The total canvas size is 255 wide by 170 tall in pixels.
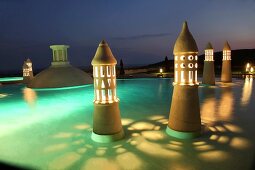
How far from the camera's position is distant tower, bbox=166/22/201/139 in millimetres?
6656

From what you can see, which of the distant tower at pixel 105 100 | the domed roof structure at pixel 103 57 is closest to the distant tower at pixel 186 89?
the distant tower at pixel 105 100

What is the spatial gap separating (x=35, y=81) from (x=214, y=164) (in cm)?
2038

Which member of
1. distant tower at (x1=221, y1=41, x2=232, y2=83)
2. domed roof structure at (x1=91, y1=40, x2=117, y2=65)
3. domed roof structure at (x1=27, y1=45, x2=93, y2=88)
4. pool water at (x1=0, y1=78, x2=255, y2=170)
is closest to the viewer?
pool water at (x1=0, y1=78, x2=255, y2=170)

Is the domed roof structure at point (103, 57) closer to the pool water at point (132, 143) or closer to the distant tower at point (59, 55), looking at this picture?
the pool water at point (132, 143)

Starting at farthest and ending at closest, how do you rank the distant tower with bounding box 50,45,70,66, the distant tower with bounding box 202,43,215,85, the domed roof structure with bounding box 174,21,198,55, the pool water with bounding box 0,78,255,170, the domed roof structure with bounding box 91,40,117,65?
the distant tower with bounding box 50,45,70,66
the distant tower with bounding box 202,43,215,85
the domed roof structure with bounding box 174,21,198,55
the domed roof structure with bounding box 91,40,117,65
the pool water with bounding box 0,78,255,170

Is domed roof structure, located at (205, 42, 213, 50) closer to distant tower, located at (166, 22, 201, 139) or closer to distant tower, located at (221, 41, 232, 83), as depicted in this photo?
distant tower, located at (221, 41, 232, 83)

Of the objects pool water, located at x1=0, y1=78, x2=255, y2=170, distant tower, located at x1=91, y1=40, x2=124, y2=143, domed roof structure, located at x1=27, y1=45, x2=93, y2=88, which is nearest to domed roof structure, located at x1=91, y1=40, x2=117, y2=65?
distant tower, located at x1=91, y1=40, x2=124, y2=143

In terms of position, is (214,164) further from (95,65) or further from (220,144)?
(95,65)

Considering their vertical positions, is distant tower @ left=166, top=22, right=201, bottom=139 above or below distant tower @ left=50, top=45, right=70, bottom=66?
below

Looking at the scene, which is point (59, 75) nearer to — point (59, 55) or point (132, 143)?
point (59, 55)

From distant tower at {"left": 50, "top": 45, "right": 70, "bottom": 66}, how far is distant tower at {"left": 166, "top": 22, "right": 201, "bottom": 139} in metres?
17.3

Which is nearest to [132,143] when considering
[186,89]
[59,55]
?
[186,89]

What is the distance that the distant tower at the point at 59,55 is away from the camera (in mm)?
21719

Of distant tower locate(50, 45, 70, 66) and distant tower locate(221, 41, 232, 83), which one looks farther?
distant tower locate(50, 45, 70, 66)
